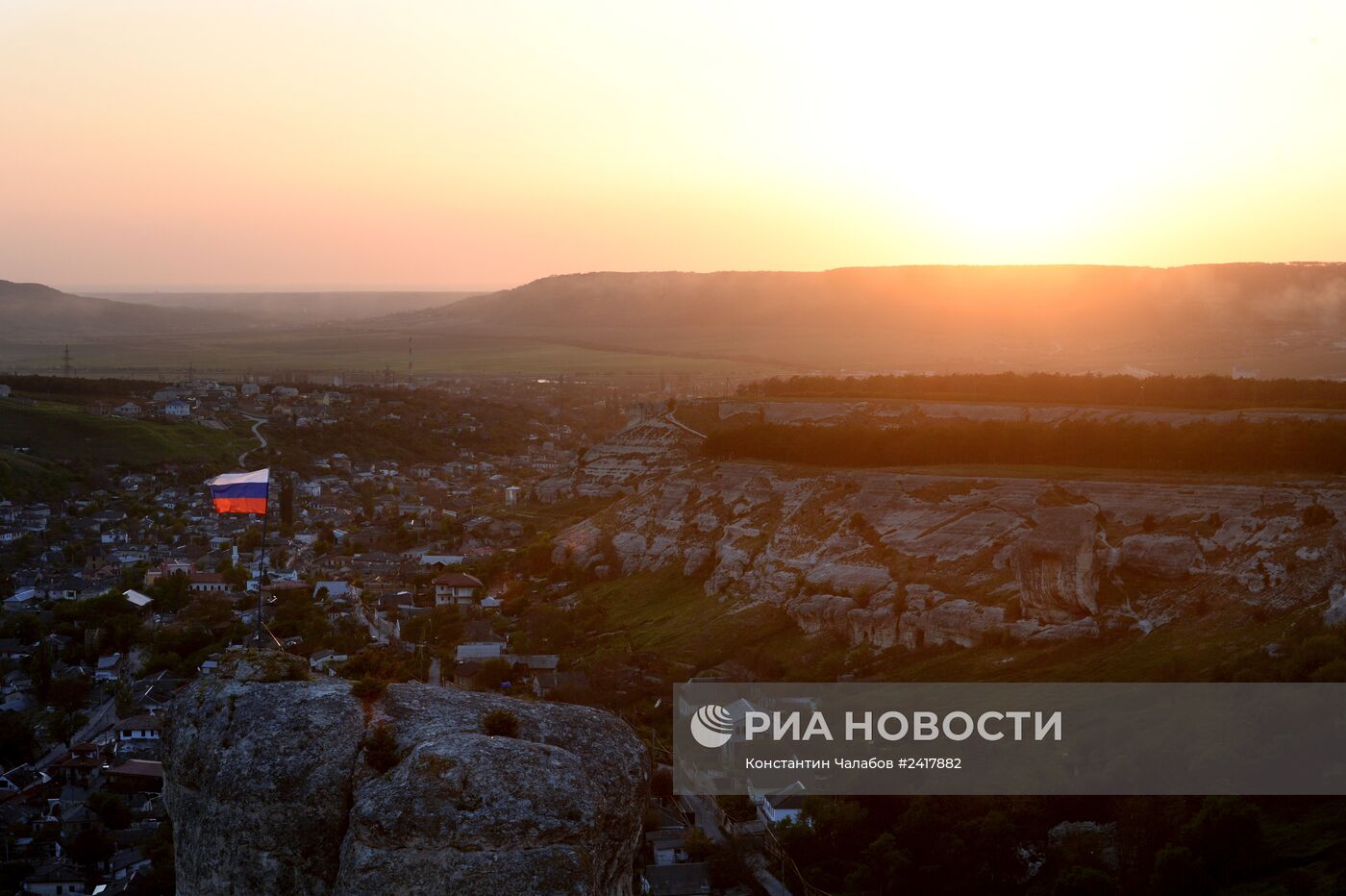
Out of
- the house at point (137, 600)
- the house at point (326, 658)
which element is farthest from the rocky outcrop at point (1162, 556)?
the house at point (137, 600)

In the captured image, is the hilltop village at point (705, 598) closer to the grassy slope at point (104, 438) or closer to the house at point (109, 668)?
the house at point (109, 668)

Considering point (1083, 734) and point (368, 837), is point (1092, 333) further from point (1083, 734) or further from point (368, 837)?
point (368, 837)

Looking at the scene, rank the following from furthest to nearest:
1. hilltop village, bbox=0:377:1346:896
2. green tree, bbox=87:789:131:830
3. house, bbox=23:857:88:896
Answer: green tree, bbox=87:789:131:830, hilltop village, bbox=0:377:1346:896, house, bbox=23:857:88:896

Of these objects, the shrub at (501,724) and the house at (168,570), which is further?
the house at (168,570)

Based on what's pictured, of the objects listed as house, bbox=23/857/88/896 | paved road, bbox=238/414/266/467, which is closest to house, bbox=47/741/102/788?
house, bbox=23/857/88/896

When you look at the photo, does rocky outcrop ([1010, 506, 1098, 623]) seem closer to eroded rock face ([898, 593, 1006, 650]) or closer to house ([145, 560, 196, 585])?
eroded rock face ([898, 593, 1006, 650])

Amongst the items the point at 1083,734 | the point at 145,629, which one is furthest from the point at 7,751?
the point at 1083,734

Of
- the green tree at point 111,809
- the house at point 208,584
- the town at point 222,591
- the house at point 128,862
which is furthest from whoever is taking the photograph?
the house at point 208,584

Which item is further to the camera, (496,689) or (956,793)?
(496,689)
